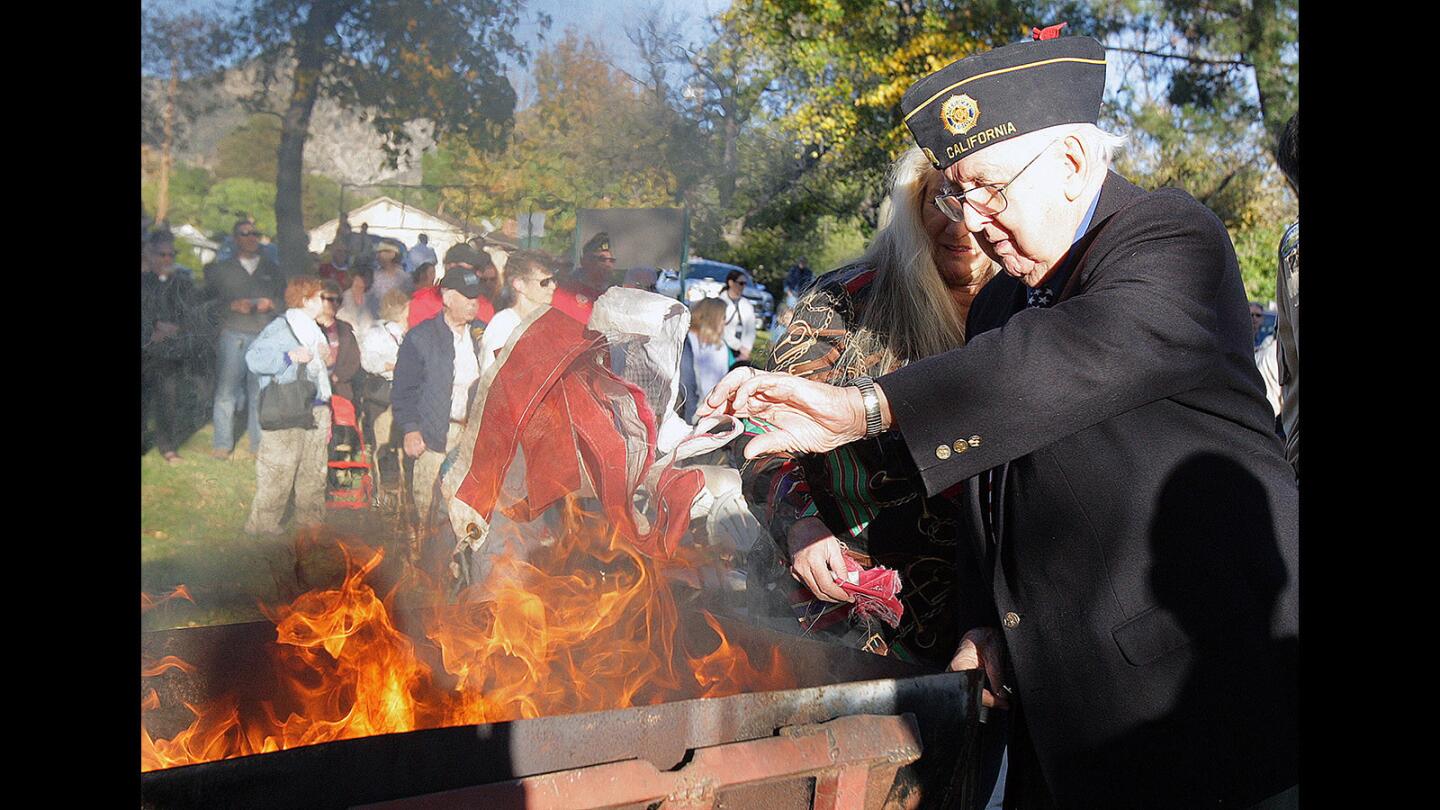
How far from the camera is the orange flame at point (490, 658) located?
2.39 metres

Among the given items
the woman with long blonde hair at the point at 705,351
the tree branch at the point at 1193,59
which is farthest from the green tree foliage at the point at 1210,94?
the woman with long blonde hair at the point at 705,351

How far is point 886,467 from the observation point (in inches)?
110

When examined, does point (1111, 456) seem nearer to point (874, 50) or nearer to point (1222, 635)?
point (1222, 635)

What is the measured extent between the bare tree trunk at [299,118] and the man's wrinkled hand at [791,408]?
0.93m

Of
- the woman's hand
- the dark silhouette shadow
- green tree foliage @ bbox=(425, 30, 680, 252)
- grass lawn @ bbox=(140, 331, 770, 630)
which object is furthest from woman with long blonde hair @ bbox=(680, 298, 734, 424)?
the dark silhouette shadow

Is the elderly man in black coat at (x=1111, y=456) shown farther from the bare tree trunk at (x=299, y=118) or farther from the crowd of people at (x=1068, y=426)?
the bare tree trunk at (x=299, y=118)

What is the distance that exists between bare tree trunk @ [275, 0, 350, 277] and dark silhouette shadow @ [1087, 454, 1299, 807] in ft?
5.70

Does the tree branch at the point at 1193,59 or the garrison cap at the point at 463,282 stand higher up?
the tree branch at the point at 1193,59

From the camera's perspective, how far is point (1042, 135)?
2062mm

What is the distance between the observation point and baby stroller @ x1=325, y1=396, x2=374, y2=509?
2727 millimetres

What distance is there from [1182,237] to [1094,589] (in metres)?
0.64

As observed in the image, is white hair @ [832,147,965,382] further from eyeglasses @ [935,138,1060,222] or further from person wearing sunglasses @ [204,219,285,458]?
person wearing sunglasses @ [204,219,285,458]

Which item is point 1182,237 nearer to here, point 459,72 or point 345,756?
point 459,72

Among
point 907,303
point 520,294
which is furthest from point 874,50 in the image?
point 520,294
